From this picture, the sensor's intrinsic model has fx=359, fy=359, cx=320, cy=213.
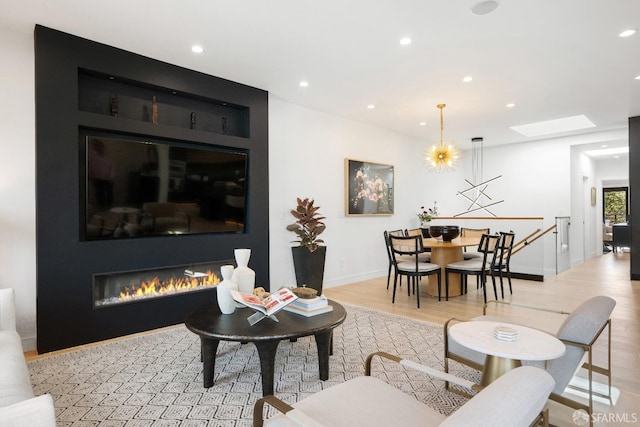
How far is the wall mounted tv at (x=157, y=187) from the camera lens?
3400 mm

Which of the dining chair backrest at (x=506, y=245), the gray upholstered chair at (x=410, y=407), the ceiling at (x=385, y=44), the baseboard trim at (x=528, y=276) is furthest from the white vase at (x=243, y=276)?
the baseboard trim at (x=528, y=276)

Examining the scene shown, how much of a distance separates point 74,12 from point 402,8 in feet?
8.58

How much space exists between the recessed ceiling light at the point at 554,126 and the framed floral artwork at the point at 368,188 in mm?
2630

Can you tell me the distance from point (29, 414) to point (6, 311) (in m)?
1.63

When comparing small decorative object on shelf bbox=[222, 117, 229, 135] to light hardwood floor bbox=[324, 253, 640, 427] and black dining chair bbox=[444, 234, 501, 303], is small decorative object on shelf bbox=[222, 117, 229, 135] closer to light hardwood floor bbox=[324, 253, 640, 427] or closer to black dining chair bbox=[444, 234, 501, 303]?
light hardwood floor bbox=[324, 253, 640, 427]

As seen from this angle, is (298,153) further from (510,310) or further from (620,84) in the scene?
(620,84)

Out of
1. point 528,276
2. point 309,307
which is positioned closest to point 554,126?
point 528,276

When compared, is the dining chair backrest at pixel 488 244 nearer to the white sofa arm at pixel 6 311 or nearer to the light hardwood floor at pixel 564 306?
the light hardwood floor at pixel 564 306

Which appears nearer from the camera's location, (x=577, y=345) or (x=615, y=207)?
(x=577, y=345)

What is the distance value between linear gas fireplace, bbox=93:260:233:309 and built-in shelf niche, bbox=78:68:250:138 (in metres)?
1.57

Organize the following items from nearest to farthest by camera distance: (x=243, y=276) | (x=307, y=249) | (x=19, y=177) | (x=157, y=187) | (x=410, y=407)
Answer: (x=410, y=407), (x=243, y=276), (x=19, y=177), (x=157, y=187), (x=307, y=249)

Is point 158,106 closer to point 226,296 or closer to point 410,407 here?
point 226,296

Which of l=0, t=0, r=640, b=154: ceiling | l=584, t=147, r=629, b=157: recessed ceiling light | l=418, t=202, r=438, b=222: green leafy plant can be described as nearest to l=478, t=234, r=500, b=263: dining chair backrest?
l=0, t=0, r=640, b=154: ceiling

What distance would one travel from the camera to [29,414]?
1.08 m
